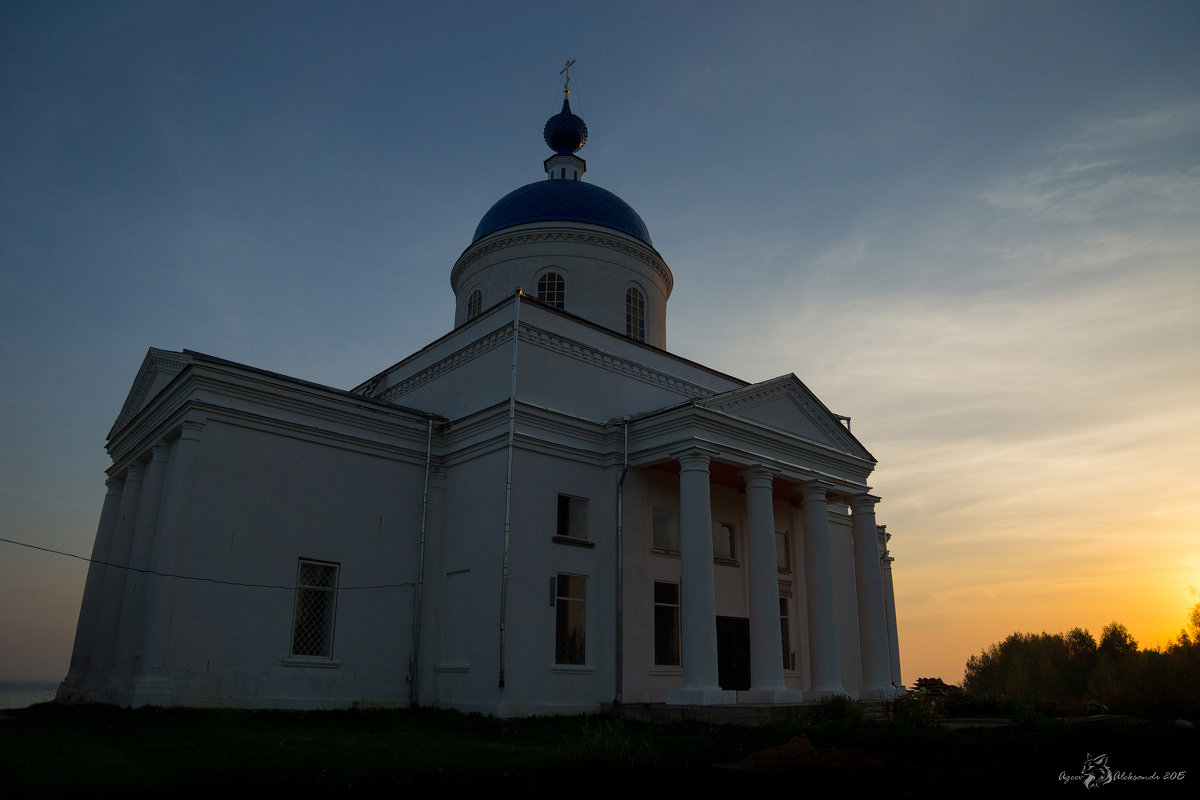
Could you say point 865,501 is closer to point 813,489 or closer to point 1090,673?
point 813,489

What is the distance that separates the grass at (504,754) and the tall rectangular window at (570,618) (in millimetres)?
1963

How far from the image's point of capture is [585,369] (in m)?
19.6

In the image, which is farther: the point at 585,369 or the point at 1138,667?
the point at 1138,667

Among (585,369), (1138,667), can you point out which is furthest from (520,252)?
(1138,667)

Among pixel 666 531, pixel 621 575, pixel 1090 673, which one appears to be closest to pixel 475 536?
pixel 621 575

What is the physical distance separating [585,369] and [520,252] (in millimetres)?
5737

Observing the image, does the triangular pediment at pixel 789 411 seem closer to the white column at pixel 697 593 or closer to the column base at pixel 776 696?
the white column at pixel 697 593

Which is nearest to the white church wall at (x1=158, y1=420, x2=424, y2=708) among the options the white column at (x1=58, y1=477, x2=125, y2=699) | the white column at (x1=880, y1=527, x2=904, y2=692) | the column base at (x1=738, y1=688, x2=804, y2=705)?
the white column at (x1=58, y1=477, x2=125, y2=699)

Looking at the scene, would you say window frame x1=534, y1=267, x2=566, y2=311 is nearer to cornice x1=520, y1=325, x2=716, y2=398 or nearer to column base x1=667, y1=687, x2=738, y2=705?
cornice x1=520, y1=325, x2=716, y2=398

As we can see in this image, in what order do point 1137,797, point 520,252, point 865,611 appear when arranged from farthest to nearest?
1. point 520,252
2. point 865,611
3. point 1137,797

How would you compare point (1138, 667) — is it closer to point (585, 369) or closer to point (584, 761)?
point (585, 369)

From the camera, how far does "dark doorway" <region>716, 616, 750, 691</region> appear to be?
19578 mm

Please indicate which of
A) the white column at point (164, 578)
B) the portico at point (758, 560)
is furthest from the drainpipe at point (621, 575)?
the white column at point (164, 578)

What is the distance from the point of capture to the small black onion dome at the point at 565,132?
2675 centimetres
